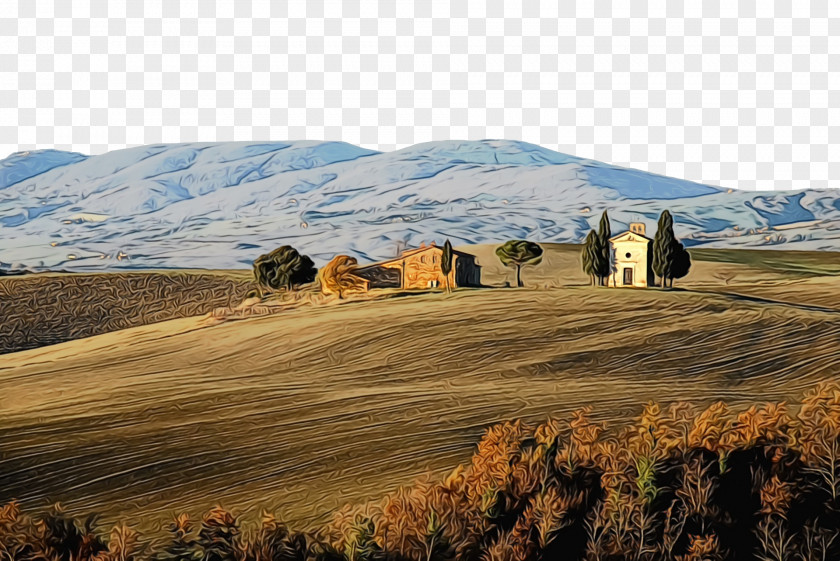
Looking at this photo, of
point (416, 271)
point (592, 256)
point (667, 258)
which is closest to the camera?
point (667, 258)

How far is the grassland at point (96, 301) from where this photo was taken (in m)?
107

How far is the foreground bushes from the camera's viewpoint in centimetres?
2245

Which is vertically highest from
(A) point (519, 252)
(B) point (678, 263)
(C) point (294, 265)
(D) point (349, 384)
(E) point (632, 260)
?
(A) point (519, 252)

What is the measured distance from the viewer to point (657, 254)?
7200cm

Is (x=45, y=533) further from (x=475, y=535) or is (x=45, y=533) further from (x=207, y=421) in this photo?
(x=207, y=421)

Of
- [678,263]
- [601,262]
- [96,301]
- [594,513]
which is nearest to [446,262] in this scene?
[601,262]

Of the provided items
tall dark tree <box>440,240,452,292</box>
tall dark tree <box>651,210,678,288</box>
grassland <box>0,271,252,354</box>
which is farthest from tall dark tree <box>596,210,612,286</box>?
grassland <box>0,271,252,354</box>

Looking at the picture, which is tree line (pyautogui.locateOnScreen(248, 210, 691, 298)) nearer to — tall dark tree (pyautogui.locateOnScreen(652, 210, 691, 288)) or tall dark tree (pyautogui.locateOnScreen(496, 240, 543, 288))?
tall dark tree (pyautogui.locateOnScreen(652, 210, 691, 288))

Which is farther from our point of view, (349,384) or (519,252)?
(519,252)

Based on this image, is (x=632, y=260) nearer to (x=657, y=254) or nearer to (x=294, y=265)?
(x=657, y=254)

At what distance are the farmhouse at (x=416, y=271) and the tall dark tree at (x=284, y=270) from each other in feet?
25.1

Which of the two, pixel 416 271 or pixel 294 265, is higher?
pixel 294 265

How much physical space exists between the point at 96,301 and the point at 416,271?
1841 inches

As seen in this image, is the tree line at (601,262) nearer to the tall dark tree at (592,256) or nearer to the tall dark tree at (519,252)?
the tall dark tree at (592,256)
